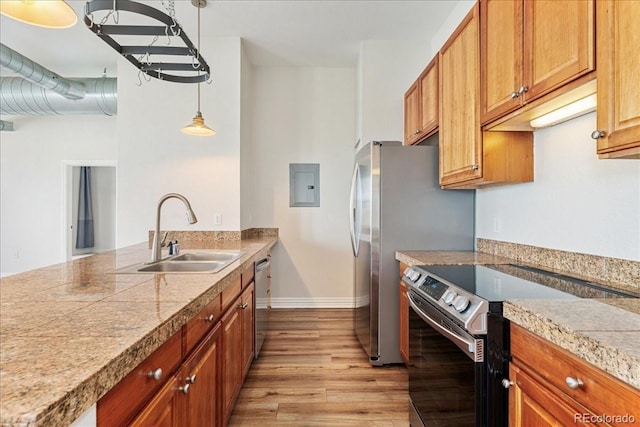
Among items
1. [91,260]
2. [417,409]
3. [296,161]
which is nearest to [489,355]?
[417,409]

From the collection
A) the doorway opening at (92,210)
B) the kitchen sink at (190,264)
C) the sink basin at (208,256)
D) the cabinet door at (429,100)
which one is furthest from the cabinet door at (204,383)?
the doorway opening at (92,210)

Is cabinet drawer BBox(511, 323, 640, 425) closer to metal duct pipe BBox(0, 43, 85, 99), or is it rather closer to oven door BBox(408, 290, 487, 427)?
oven door BBox(408, 290, 487, 427)

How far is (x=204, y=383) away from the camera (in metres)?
1.31

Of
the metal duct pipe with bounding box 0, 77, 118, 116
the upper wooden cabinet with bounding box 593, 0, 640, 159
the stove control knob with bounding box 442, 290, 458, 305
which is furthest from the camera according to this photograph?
the metal duct pipe with bounding box 0, 77, 118, 116

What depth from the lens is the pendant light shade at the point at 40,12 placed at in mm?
1102

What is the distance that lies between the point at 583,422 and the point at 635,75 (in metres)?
0.96

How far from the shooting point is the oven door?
112 centimetres

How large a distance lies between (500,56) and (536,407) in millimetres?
1515

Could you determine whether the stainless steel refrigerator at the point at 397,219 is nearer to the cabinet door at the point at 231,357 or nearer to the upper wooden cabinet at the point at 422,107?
the upper wooden cabinet at the point at 422,107

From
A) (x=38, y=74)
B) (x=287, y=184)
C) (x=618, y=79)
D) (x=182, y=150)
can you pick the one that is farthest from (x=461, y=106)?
(x=38, y=74)

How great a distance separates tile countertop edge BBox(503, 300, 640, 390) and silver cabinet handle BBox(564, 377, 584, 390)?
2.5 inches

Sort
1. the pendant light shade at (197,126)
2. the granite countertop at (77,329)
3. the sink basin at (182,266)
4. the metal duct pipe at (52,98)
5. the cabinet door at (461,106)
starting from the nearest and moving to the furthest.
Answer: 1. the granite countertop at (77,329)
2. the cabinet door at (461,106)
3. the sink basin at (182,266)
4. the pendant light shade at (197,126)
5. the metal duct pipe at (52,98)

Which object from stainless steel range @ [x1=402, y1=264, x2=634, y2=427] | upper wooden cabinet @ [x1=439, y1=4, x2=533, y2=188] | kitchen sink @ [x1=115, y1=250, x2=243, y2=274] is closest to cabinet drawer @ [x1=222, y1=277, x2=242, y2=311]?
kitchen sink @ [x1=115, y1=250, x2=243, y2=274]

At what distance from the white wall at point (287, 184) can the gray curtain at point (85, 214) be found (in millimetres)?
4063
